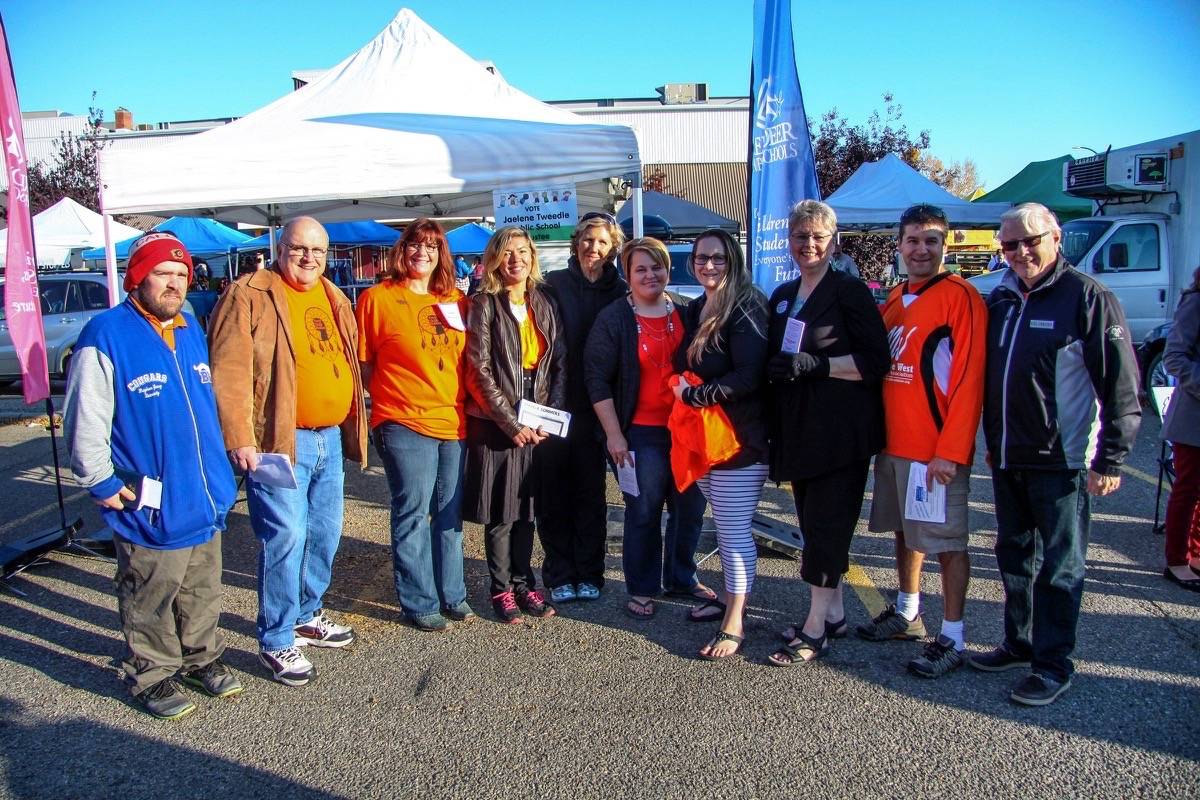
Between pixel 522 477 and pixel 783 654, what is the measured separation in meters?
1.44

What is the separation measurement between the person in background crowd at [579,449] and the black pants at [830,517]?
1.08 meters

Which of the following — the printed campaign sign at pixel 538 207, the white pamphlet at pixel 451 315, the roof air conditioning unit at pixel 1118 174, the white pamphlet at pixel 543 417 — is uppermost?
the roof air conditioning unit at pixel 1118 174

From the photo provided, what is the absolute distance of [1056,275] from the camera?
2982 millimetres

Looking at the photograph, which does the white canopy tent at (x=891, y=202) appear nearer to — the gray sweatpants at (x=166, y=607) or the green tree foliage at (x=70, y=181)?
the gray sweatpants at (x=166, y=607)

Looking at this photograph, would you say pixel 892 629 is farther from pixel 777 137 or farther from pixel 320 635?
pixel 777 137

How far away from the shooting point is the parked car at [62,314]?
1170 centimetres

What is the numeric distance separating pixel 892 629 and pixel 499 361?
85.3 inches

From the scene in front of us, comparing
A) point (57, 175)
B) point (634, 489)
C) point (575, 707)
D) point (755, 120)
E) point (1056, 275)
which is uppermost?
point (57, 175)

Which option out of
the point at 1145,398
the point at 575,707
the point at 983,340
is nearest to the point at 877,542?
the point at 983,340

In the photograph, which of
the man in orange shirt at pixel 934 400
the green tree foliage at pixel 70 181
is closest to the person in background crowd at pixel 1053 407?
the man in orange shirt at pixel 934 400

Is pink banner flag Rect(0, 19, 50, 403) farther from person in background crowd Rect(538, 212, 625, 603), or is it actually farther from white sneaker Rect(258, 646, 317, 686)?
person in background crowd Rect(538, 212, 625, 603)

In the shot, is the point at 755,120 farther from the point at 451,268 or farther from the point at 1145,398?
the point at 1145,398

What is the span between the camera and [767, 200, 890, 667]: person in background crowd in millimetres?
3225

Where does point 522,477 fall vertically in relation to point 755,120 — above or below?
below
